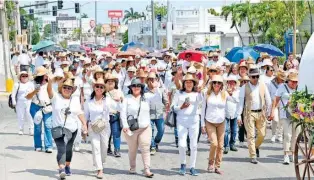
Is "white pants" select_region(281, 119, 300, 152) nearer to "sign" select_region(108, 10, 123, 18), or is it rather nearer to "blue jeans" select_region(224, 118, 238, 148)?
"blue jeans" select_region(224, 118, 238, 148)

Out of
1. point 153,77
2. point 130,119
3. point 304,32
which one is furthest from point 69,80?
point 304,32

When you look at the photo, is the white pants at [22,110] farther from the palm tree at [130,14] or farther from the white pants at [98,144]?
the palm tree at [130,14]

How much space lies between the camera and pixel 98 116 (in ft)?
36.2

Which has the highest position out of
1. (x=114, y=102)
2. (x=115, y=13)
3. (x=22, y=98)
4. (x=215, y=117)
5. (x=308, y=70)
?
(x=115, y=13)

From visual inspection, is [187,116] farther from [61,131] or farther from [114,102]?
[61,131]

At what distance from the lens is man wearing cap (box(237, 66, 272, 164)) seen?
12.5 metres

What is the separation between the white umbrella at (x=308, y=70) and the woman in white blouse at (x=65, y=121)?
11.4 feet

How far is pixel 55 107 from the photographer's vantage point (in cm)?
1090

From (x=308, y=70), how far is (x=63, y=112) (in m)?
3.87

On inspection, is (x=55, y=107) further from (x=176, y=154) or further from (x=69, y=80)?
(x=176, y=154)

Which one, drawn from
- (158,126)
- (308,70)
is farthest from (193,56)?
(308,70)

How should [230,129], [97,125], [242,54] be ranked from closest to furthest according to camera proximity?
[97,125] < [230,129] < [242,54]

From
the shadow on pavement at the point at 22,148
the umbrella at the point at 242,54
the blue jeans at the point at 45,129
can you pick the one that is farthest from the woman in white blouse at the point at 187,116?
the umbrella at the point at 242,54

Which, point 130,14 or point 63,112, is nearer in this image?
point 63,112
